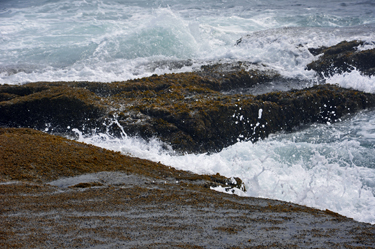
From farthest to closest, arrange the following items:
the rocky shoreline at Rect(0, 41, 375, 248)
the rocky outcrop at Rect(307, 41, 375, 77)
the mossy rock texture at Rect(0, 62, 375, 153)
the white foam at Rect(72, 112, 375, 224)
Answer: the rocky outcrop at Rect(307, 41, 375, 77) → the mossy rock texture at Rect(0, 62, 375, 153) → the white foam at Rect(72, 112, 375, 224) → the rocky shoreline at Rect(0, 41, 375, 248)

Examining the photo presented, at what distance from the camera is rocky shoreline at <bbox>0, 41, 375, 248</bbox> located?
3320 mm

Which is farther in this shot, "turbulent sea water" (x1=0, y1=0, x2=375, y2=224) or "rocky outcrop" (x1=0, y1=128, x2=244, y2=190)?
"turbulent sea water" (x1=0, y1=0, x2=375, y2=224)

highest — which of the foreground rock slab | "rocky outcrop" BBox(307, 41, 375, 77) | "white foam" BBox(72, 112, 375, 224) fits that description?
"rocky outcrop" BBox(307, 41, 375, 77)

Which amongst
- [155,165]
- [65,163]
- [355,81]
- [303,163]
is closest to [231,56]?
[355,81]

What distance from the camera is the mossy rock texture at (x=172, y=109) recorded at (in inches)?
286

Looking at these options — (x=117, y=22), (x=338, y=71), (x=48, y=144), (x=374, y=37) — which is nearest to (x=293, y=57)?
(x=338, y=71)

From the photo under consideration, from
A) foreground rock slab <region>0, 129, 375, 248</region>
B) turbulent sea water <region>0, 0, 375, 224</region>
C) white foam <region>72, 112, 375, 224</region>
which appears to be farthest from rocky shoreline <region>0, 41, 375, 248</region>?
turbulent sea water <region>0, 0, 375, 224</region>

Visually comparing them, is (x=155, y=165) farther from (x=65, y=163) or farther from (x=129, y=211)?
(x=129, y=211)

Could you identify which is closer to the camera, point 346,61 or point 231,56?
point 346,61

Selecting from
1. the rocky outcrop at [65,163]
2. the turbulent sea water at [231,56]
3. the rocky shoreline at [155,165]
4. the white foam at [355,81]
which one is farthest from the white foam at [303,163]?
the white foam at [355,81]

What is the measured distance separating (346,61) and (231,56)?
4.69 metres

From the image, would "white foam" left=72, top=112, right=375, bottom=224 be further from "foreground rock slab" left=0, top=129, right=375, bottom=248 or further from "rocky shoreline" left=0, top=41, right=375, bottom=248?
"foreground rock slab" left=0, top=129, right=375, bottom=248

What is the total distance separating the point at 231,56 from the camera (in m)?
12.8

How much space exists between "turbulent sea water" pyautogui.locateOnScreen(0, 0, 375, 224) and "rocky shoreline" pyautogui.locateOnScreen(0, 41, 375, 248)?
572 millimetres
